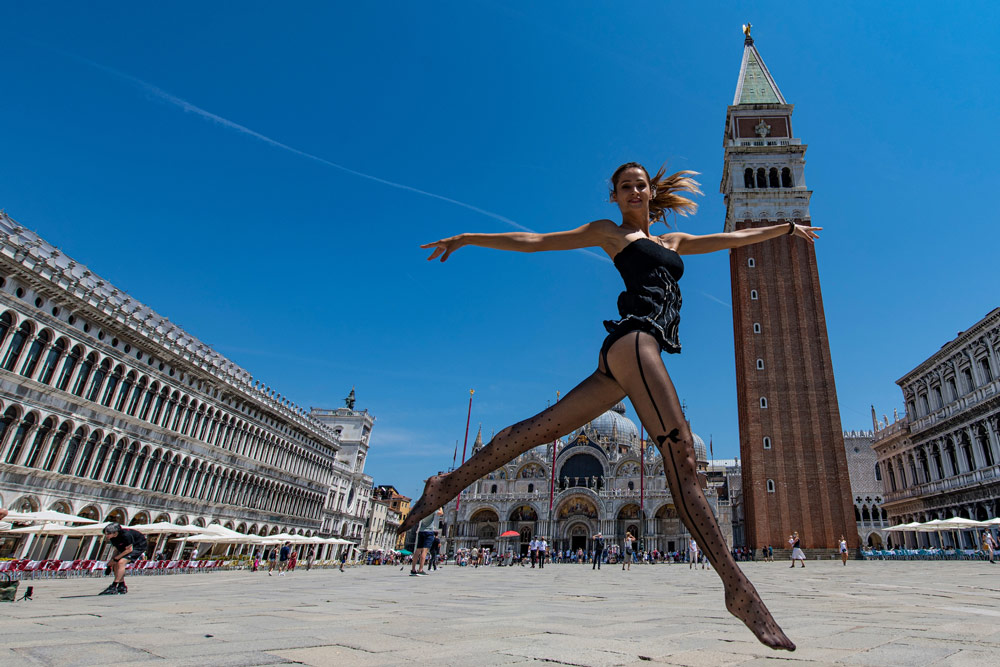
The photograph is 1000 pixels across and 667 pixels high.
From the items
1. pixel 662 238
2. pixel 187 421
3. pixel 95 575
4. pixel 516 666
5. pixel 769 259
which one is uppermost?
pixel 769 259

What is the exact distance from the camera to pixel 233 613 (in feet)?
14.8

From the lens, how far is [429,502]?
2.94 meters

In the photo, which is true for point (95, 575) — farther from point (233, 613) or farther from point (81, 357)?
point (233, 613)

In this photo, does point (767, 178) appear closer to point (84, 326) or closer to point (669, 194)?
point (84, 326)

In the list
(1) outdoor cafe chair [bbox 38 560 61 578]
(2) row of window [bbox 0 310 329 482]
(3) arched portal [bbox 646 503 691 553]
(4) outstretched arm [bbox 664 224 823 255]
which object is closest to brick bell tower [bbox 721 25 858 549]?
(3) arched portal [bbox 646 503 691 553]

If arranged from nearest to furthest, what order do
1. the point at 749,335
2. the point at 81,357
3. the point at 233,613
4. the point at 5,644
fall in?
the point at 5,644 → the point at 233,613 → the point at 81,357 → the point at 749,335

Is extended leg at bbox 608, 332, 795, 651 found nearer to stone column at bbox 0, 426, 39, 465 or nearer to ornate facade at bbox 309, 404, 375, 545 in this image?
stone column at bbox 0, 426, 39, 465

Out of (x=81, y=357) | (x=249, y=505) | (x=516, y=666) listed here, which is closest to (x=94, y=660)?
(x=516, y=666)

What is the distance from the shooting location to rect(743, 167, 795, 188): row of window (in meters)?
46.1

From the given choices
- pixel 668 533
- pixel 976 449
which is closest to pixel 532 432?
pixel 976 449

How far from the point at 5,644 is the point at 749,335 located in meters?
43.4

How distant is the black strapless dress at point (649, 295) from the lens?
2.76 meters

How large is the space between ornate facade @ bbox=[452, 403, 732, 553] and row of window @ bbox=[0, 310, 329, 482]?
1019 inches

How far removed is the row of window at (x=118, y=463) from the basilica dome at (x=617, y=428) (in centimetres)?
3891
